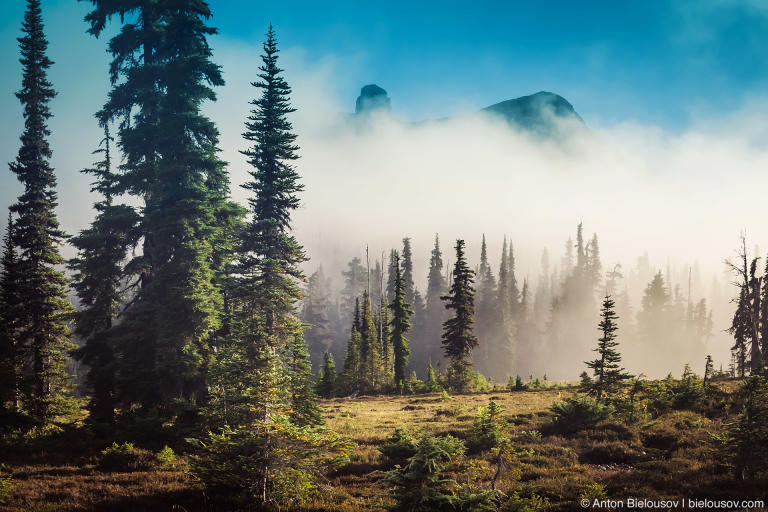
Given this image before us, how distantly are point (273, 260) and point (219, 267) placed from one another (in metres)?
4.43

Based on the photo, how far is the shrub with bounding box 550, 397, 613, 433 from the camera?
Answer: 747 inches

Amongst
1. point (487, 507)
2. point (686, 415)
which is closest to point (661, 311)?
point (686, 415)

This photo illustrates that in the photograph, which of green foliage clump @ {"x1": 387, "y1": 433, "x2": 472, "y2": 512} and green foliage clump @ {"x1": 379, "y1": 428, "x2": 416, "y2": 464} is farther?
green foliage clump @ {"x1": 379, "y1": 428, "x2": 416, "y2": 464}

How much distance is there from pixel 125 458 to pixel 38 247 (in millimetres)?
14901

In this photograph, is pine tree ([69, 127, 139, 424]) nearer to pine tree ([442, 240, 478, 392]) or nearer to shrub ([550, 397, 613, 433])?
shrub ([550, 397, 613, 433])

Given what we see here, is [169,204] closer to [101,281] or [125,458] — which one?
[101,281]

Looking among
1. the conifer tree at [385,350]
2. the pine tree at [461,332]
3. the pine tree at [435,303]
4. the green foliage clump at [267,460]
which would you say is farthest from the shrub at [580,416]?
the pine tree at [435,303]

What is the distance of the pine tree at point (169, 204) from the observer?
1997 cm

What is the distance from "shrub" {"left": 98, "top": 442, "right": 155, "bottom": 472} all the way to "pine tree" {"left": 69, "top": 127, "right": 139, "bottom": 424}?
5.27 metres

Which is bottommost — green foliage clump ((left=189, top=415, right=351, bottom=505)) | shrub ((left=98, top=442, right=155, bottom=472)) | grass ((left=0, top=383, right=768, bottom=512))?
shrub ((left=98, top=442, right=155, bottom=472))

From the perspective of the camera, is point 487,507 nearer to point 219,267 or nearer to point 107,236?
point 219,267

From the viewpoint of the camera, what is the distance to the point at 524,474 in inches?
539

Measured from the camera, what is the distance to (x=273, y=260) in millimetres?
21875

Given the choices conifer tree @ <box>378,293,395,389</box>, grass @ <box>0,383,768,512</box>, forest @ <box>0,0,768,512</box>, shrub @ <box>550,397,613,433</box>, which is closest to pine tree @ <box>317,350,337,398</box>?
conifer tree @ <box>378,293,395,389</box>
